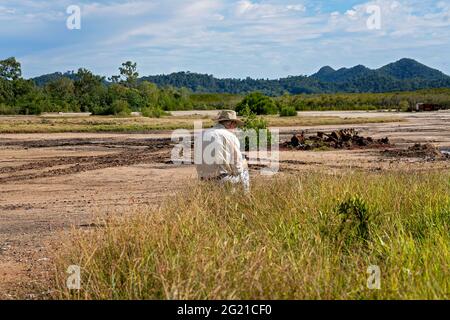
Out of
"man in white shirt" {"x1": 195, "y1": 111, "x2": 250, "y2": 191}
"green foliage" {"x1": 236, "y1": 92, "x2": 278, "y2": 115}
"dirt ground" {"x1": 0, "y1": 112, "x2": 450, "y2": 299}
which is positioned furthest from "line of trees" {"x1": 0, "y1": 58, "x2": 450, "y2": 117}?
"man in white shirt" {"x1": 195, "y1": 111, "x2": 250, "y2": 191}

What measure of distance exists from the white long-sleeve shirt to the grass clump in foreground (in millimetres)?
908

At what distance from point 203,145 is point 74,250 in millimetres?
3789

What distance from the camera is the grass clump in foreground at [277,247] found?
5.49 metres

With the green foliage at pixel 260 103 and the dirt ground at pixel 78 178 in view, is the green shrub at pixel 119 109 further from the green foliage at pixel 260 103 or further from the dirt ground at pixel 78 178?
the dirt ground at pixel 78 178

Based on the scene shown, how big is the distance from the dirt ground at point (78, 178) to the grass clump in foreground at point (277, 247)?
1.08 meters

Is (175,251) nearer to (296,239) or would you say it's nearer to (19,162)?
(296,239)

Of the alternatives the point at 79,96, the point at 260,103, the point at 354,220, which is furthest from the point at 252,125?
the point at 79,96

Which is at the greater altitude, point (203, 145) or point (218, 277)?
point (203, 145)

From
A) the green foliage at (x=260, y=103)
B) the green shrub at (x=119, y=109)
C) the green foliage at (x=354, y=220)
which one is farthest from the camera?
the green shrub at (x=119, y=109)

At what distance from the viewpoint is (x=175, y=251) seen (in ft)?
21.2

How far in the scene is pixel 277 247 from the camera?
6.74 m

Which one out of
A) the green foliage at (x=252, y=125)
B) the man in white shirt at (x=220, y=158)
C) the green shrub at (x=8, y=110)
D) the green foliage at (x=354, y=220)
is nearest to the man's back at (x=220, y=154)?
the man in white shirt at (x=220, y=158)

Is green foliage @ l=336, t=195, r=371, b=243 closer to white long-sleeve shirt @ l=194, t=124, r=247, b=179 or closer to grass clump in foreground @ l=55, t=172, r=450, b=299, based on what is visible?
grass clump in foreground @ l=55, t=172, r=450, b=299
